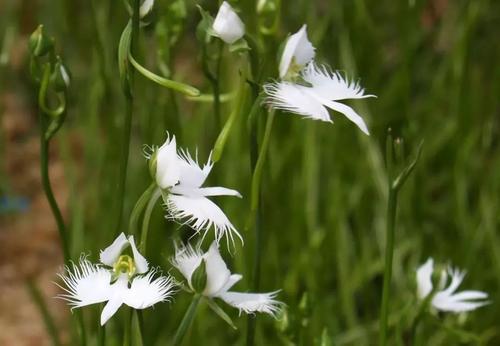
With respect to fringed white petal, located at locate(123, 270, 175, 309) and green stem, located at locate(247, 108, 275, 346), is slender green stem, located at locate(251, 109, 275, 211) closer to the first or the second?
green stem, located at locate(247, 108, 275, 346)

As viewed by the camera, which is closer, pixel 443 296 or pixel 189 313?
pixel 189 313

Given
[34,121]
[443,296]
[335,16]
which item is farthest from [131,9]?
[34,121]

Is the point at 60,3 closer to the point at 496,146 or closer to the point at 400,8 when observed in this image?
the point at 400,8

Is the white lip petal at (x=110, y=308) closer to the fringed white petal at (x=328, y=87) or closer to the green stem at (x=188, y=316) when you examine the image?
the green stem at (x=188, y=316)

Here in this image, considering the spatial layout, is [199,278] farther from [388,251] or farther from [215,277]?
[388,251]

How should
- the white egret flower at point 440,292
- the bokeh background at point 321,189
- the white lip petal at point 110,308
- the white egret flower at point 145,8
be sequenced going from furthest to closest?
the bokeh background at point 321,189 → the white egret flower at point 440,292 → the white egret flower at point 145,8 → the white lip petal at point 110,308

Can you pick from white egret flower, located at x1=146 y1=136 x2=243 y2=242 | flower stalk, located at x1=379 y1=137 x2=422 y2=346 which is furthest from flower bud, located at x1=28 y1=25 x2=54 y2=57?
flower stalk, located at x1=379 y1=137 x2=422 y2=346

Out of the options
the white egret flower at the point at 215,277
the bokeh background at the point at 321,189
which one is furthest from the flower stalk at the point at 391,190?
the bokeh background at the point at 321,189
